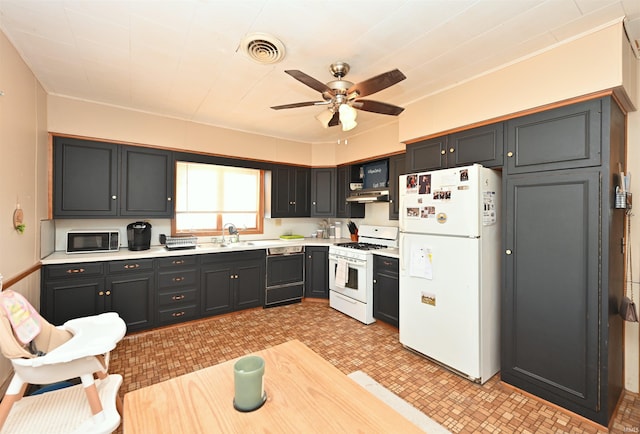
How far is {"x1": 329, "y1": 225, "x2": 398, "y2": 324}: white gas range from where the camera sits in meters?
3.60

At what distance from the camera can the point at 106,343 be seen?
5.52 ft

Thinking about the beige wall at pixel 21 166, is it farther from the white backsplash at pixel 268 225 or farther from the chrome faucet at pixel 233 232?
the chrome faucet at pixel 233 232

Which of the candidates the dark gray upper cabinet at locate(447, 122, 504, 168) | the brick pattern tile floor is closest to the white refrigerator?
the dark gray upper cabinet at locate(447, 122, 504, 168)

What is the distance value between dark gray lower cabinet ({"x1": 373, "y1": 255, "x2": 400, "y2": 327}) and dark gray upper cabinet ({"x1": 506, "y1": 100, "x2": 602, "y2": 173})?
5.39 ft

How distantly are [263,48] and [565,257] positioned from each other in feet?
8.84

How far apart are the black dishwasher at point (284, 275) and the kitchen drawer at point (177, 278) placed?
1032 millimetres

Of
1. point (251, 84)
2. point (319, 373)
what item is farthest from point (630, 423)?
point (251, 84)

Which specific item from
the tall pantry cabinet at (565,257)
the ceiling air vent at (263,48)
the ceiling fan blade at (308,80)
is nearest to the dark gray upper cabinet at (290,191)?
the ceiling air vent at (263,48)

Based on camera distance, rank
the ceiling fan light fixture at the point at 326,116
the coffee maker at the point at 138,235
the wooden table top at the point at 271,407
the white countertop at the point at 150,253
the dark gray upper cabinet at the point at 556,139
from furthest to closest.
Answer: the coffee maker at the point at 138,235 → the white countertop at the point at 150,253 → the ceiling fan light fixture at the point at 326,116 → the dark gray upper cabinet at the point at 556,139 → the wooden table top at the point at 271,407

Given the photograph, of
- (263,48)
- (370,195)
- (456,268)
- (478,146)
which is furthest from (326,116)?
(370,195)

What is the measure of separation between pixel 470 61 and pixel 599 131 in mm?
1037

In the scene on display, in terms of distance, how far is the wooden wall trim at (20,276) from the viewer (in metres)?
1.96

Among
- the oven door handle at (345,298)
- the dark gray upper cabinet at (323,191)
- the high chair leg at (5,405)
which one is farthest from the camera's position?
the dark gray upper cabinet at (323,191)

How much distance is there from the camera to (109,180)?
3.24 metres
